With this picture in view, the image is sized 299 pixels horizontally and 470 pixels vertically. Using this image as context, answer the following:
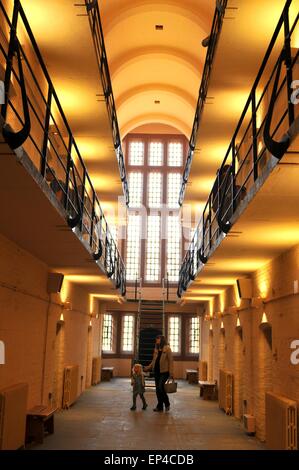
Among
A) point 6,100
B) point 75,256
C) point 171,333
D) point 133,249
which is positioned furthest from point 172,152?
point 6,100

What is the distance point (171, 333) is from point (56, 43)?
50.3 feet

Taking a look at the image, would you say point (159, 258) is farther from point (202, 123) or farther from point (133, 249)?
point (202, 123)

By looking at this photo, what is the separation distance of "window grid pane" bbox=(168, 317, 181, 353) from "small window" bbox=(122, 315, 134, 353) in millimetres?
1583

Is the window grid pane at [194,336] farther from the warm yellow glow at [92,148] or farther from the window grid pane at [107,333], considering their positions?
the warm yellow glow at [92,148]

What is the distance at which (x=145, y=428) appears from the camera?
8.69 m

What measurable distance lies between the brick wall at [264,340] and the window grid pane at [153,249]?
28.3ft

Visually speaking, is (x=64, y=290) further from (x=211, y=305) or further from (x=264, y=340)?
(x=211, y=305)

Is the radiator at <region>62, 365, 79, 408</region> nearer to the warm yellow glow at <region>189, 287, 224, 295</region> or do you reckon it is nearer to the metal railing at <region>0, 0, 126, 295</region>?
the warm yellow glow at <region>189, 287, 224, 295</region>

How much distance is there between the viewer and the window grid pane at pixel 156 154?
73.8 ft

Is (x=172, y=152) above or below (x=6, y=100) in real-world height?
above

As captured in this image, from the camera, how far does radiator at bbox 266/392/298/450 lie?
6.05m

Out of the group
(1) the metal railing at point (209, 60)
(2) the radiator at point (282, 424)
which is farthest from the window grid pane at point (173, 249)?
(2) the radiator at point (282, 424)

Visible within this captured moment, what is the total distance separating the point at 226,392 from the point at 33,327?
5032 mm

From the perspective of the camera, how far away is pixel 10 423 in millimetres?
6172
